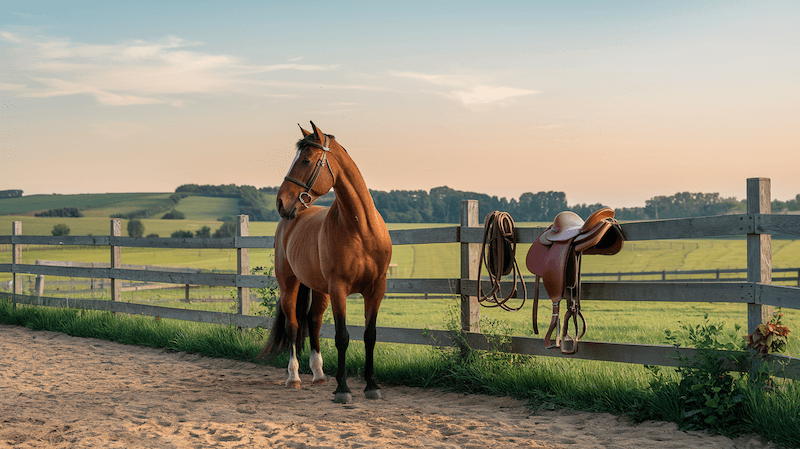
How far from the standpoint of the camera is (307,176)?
467cm

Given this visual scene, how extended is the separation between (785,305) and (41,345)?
889 cm

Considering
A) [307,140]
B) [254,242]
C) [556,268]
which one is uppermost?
[307,140]

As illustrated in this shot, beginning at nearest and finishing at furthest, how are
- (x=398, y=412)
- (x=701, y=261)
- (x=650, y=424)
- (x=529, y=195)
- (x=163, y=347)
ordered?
(x=650, y=424) < (x=398, y=412) < (x=163, y=347) < (x=701, y=261) < (x=529, y=195)

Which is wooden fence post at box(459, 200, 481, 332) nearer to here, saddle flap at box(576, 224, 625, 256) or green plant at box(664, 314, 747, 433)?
saddle flap at box(576, 224, 625, 256)

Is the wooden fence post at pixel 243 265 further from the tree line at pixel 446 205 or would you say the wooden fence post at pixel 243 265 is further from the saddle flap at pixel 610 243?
the tree line at pixel 446 205

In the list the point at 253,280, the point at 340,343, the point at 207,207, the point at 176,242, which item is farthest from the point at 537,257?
the point at 207,207

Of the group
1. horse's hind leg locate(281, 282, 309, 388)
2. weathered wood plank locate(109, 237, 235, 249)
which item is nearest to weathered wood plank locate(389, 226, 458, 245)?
horse's hind leg locate(281, 282, 309, 388)

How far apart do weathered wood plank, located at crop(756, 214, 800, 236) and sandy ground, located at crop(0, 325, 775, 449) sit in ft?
4.66

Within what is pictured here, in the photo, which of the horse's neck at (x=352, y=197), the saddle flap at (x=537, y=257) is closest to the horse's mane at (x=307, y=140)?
the horse's neck at (x=352, y=197)

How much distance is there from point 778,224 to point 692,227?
0.54 meters

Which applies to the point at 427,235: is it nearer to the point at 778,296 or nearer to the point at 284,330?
the point at 284,330

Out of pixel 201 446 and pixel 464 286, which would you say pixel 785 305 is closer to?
pixel 464 286

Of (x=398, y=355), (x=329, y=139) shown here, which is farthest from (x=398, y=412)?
(x=329, y=139)

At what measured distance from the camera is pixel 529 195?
188ft
